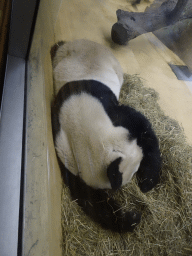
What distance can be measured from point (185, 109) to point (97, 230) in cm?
109

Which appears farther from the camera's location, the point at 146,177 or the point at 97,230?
the point at 146,177

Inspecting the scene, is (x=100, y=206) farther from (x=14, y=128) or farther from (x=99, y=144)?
(x=14, y=128)

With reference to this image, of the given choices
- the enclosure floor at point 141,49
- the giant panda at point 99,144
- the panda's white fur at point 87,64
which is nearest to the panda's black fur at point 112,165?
the giant panda at point 99,144

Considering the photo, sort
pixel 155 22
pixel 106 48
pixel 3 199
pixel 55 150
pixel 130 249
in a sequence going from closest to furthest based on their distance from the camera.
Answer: pixel 3 199
pixel 130 249
pixel 155 22
pixel 55 150
pixel 106 48

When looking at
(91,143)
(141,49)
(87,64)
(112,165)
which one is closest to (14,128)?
(91,143)

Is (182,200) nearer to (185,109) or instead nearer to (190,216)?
(190,216)

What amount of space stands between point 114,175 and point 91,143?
28 cm

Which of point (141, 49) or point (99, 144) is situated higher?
point (141, 49)

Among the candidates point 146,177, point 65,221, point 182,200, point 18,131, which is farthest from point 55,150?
point 182,200

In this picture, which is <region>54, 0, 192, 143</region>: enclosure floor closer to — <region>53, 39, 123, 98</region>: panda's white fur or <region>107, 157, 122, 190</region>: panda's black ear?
<region>53, 39, 123, 98</region>: panda's white fur

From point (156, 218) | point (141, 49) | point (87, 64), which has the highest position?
point (141, 49)

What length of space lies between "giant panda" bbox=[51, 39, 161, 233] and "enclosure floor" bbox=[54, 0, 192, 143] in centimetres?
28

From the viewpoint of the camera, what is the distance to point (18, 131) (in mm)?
1405

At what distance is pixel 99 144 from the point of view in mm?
1579
